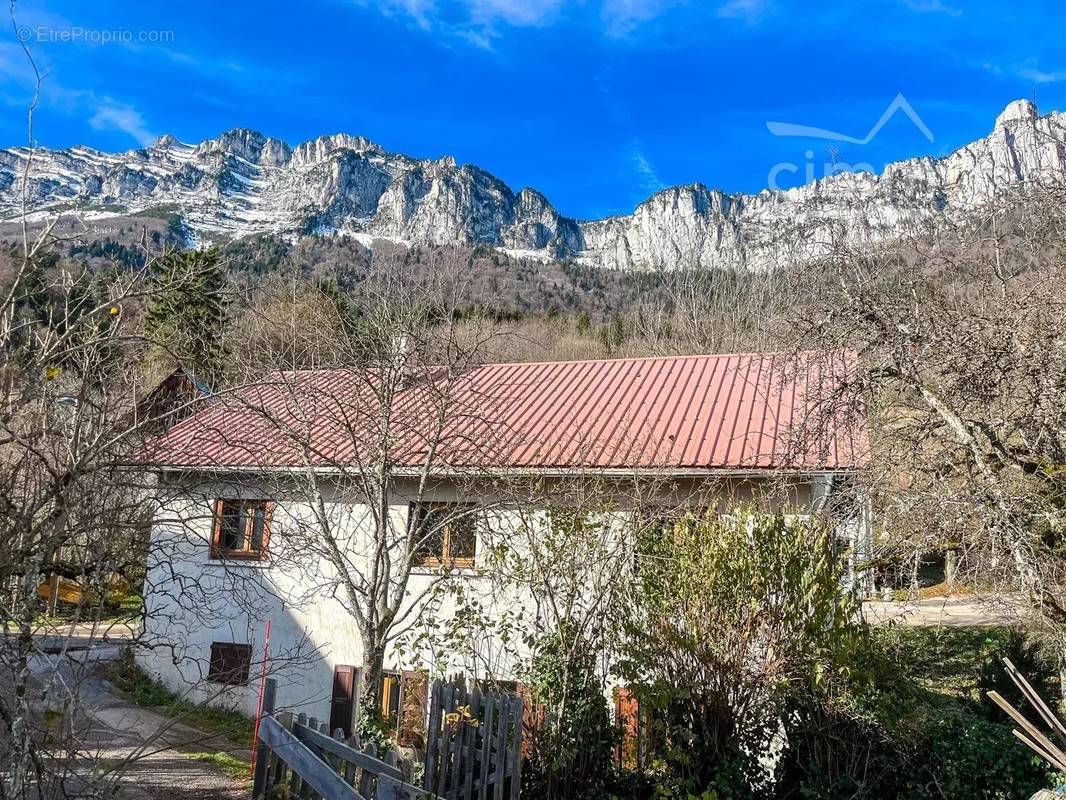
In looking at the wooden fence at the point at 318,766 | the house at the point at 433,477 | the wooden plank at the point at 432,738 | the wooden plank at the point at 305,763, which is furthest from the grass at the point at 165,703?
the wooden plank at the point at 432,738

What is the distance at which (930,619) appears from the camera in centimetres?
1588

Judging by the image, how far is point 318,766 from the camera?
634 centimetres

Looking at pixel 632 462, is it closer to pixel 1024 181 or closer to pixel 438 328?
pixel 438 328

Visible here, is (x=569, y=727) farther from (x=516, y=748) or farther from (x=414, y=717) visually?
(x=414, y=717)

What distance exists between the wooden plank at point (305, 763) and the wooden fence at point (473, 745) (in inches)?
37.9

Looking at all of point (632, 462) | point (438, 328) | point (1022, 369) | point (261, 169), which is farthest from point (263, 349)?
point (261, 169)

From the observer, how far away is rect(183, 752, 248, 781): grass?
10422 millimetres

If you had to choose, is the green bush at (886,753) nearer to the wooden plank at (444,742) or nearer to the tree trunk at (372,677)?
the wooden plank at (444,742)

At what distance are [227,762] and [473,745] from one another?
624 centimetres

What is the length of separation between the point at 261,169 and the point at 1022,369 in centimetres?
16923

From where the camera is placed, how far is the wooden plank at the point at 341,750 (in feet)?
20.1

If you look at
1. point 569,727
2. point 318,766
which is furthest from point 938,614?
point 318,766

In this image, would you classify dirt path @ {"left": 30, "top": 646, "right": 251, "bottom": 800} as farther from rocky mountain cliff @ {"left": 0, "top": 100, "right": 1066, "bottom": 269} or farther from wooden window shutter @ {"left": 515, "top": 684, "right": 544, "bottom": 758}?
rocky mountain cliff @ {"left": 0, "top": 100, "right": 1066, "bottom": 269}

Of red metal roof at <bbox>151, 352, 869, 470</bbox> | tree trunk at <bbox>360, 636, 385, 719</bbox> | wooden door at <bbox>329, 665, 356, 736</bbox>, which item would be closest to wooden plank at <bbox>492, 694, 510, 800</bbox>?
tree trunk at <bbox>360, 636, 385, 719</bbox>
